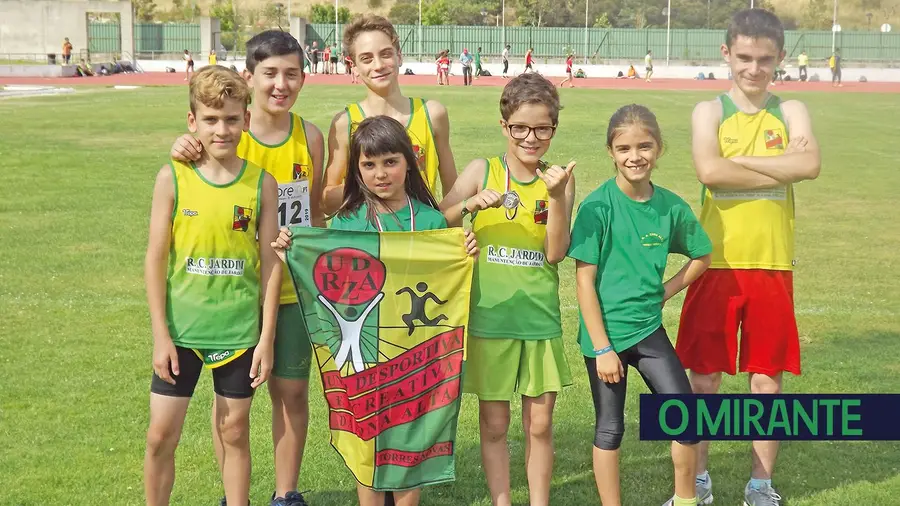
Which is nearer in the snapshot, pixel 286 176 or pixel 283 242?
pixel 283 242

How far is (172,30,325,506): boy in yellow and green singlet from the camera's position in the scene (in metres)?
4.48

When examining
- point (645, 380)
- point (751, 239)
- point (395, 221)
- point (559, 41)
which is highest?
point (559, 41)

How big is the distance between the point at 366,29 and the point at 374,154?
2.96 feet

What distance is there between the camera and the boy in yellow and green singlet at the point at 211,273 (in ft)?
13.2

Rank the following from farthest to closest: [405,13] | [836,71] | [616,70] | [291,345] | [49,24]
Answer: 1. [405,13]
2. [49,24]
3. [616,70]
4. [836,71]
5. [291,345]

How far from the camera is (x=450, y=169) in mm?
4859

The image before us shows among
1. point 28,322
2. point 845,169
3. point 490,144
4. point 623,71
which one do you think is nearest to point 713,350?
point 28,322

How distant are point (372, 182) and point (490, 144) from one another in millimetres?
16050

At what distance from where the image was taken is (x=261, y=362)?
409cm

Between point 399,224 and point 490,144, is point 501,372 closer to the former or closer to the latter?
point 399,224

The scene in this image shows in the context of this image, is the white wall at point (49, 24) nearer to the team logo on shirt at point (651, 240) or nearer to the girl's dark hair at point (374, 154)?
the girl's dark hair at point (374, 154)

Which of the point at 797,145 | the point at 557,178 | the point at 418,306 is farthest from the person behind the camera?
the point at 797,145

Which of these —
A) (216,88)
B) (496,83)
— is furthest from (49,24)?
(216,88)

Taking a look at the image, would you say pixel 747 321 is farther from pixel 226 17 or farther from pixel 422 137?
pixel 226 17
